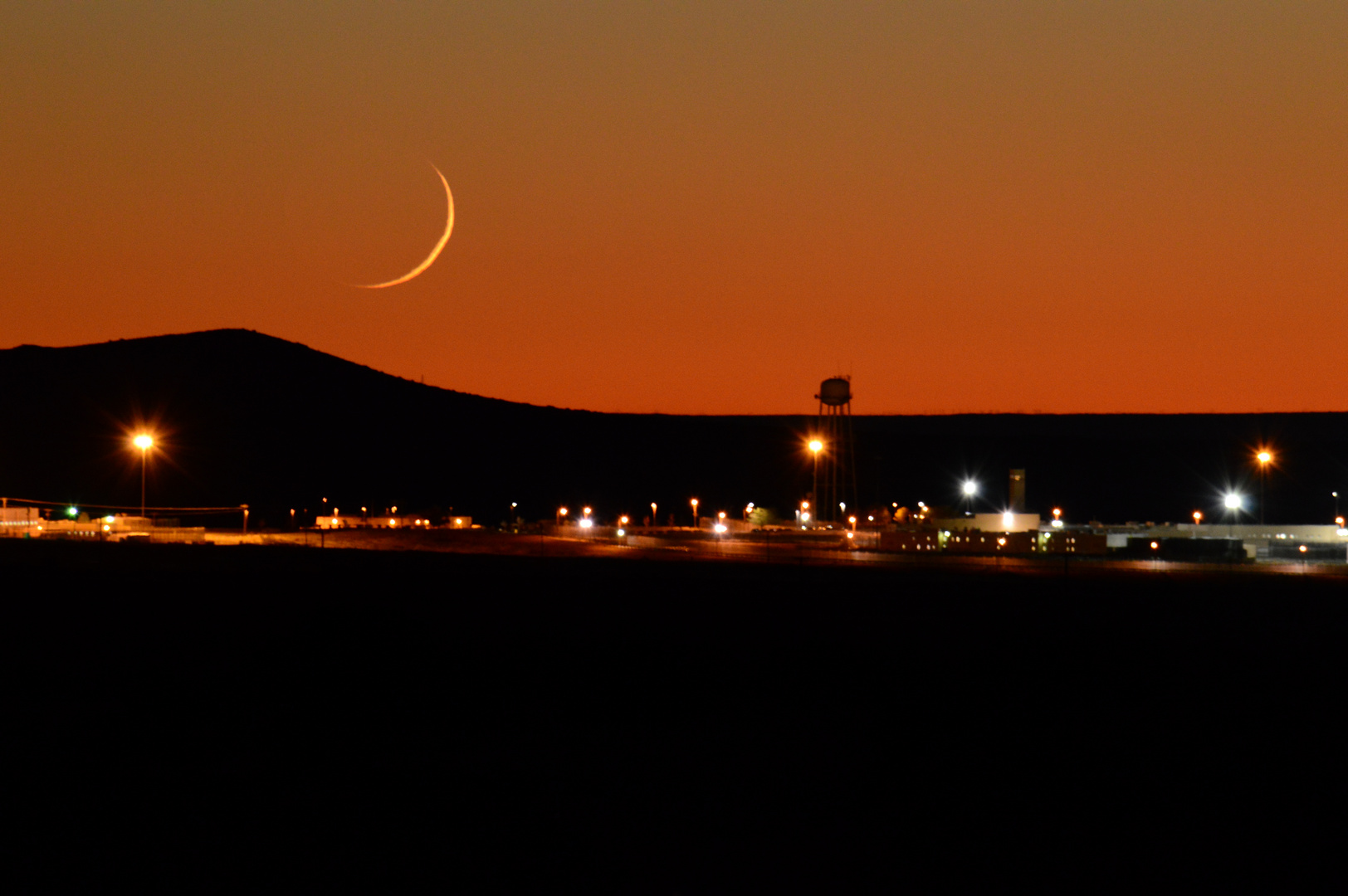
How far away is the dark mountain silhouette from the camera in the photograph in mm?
148000

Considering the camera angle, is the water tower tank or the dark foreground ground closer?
the dark foreground ground

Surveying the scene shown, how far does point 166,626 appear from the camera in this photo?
1061 inches

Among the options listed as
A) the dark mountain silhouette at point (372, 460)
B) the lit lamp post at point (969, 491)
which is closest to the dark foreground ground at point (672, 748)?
the lit lamp post at point (969, 491)

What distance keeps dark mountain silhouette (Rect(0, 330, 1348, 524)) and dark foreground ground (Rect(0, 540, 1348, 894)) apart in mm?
102943

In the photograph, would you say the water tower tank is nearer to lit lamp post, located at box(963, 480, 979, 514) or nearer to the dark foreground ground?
lit lamp post, located at box(963, 480, 979, 514)

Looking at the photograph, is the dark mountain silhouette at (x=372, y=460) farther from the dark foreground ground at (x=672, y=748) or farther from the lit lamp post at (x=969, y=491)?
the dark foreground ground at (x=672, y=748)

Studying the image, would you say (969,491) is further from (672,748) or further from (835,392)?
(672,748)

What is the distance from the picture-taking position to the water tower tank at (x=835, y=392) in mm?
90125

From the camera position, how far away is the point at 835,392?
90375 millimetres

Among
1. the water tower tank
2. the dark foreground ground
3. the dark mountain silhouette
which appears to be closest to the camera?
the dark foreground ground

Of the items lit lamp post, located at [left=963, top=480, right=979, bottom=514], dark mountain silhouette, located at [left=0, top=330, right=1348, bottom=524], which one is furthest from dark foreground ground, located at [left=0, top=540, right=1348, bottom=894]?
dark mountain silhouette, located at [left=0, top=330, right=1348, bottom=524]

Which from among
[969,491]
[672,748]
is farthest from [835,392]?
[672,748]

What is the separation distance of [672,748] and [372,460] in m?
157

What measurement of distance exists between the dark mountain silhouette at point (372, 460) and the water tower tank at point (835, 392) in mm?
47854
